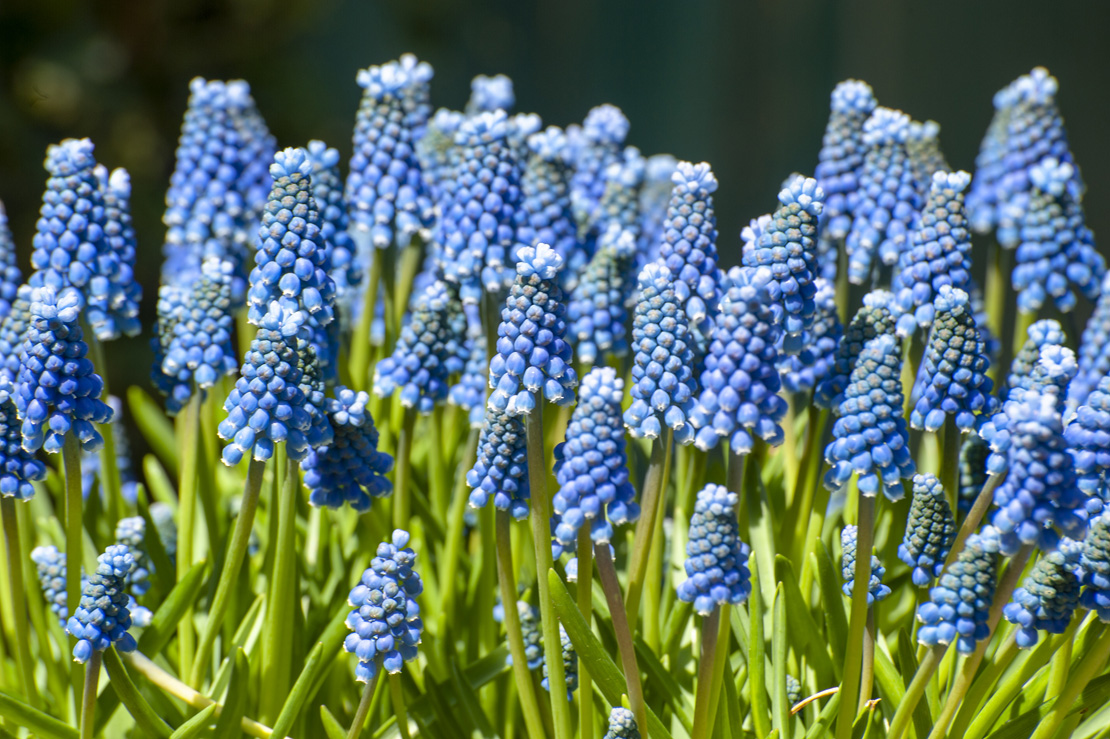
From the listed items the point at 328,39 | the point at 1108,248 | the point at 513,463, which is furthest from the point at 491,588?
the point at 328,39

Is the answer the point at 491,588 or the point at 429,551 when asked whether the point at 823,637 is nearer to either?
the point at 491,588

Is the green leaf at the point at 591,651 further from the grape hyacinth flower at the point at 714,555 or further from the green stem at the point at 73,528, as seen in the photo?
the green stem at the point at 73,528

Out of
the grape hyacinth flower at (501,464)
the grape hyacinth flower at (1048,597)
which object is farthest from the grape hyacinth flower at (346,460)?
the grape hyacinth flower at (1048,597)

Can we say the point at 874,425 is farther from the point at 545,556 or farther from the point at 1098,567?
the point at 545,556

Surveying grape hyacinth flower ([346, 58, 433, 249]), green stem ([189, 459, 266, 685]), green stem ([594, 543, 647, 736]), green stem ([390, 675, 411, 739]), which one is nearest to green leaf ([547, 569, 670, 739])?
green stem ([594, 543, 647, 736])

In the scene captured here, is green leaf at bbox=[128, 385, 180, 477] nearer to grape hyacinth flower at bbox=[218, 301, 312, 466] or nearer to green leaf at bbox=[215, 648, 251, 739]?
green leaf at bbox=[215, 648, 251, 739]

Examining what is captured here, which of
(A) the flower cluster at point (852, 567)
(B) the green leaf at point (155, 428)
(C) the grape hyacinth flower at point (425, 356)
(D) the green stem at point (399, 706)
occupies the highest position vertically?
(B) the green leaf at point (155, 428)

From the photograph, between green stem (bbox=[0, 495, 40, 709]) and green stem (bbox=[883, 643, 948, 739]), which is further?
green stem (bbox=[0, 495, 40, 709])
